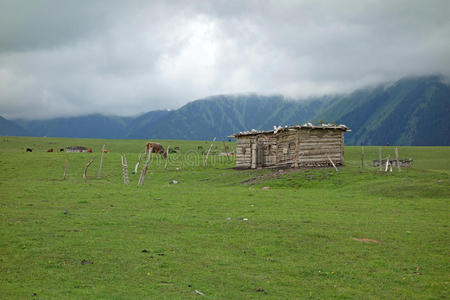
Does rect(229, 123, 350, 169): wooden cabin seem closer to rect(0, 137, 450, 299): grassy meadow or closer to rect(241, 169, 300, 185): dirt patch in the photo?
rect(241, 169, 300, 185): dirt patch

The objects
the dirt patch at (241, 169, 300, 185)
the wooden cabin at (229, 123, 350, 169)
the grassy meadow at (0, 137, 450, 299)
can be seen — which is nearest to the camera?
the grassy meadow at (0, 137, 450, 299)

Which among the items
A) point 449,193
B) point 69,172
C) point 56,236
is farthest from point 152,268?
point 69,172

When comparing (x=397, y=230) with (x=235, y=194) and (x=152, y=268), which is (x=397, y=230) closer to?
(x=152, y=268)

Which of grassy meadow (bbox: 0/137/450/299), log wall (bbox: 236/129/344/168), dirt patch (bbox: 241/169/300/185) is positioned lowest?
grassy meadow (bbox: 0/137/450/299)

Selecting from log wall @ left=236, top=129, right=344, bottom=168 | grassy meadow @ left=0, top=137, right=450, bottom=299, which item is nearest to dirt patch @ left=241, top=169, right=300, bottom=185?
log wall @ left=236, top=129, right=344, bottom=168

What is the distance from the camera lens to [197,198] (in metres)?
22.9

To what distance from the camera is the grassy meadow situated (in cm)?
881

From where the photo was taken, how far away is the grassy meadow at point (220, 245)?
347 inches

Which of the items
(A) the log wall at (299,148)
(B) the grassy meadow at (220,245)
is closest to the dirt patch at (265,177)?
(A) the log wall at (299,148)

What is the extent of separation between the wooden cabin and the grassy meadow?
45.9 feet

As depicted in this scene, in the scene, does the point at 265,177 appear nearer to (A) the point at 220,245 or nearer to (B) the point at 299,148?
(B) the point at 299,148

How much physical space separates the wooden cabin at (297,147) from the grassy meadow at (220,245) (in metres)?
14.0

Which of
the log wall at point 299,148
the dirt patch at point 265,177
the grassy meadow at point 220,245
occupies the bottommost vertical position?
the grassy meadow at point 220,245

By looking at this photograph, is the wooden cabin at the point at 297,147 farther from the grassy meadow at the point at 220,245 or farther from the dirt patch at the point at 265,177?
the grassy meadow at the point at 220,245
